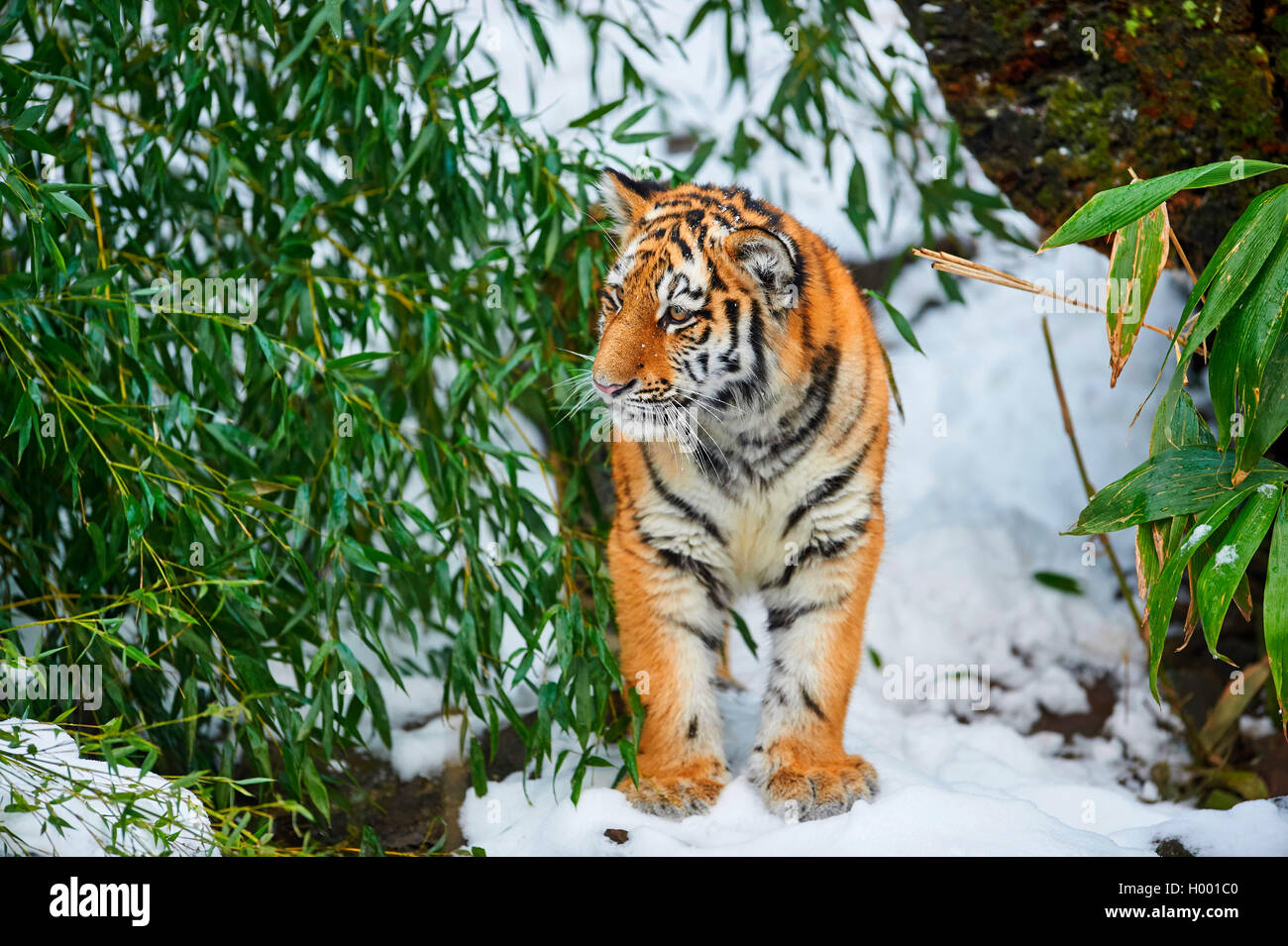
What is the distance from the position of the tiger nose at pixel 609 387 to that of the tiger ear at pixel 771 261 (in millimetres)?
373

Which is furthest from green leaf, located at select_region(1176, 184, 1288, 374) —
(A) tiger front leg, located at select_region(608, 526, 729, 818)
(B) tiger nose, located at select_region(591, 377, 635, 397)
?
(A) tiger front leg, located at select_region(608, 526, 729, 818)

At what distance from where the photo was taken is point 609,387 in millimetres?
2490

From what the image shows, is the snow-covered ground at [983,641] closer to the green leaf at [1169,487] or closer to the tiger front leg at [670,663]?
the tiger front leg at [670,663]

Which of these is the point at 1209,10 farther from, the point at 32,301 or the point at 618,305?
the point at 32,301

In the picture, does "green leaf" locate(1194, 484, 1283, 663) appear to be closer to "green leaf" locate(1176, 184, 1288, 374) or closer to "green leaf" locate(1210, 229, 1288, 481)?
"green leaf" locate(1210, 229, 1288, 481)

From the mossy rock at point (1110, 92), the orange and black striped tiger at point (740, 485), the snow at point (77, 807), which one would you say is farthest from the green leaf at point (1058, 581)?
the snow at point (77, 807)

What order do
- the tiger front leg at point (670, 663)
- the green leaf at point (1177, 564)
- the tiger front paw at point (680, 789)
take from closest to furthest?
the green leaf at point (1177, 564) < the tiger front paw at point (680, 789) < the tiger front leg at point (670, 663)

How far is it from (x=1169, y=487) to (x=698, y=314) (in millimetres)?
1007

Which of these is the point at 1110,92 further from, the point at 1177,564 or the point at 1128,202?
the point at 1177,564

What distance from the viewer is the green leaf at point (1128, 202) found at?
2.08 meters

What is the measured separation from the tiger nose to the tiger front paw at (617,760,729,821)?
884 millimetres

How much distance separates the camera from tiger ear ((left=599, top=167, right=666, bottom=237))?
2.84 metres

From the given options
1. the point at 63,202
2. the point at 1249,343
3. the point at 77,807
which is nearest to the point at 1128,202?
the point at 1249,343
